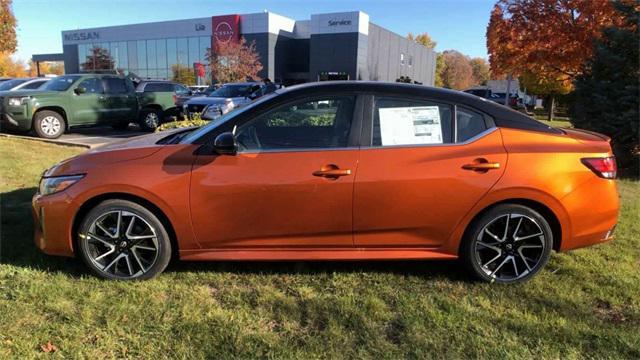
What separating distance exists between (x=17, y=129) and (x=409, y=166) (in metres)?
11.7

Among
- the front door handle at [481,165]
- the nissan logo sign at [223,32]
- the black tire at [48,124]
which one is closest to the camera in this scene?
the front door handle at [481,165]

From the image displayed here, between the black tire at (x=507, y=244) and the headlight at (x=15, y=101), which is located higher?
the headlight at (x=15, y=101)

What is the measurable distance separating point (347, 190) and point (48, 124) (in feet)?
36.0

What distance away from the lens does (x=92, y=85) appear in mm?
13047

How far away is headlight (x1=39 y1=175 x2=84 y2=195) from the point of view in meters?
3.75

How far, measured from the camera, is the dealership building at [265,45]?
190 ft

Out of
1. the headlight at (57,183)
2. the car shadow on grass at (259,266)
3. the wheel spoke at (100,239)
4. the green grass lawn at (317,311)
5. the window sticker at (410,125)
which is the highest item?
the window sticker at (410,125)

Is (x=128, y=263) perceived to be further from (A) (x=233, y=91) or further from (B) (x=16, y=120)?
(A) (x=233, y=91)

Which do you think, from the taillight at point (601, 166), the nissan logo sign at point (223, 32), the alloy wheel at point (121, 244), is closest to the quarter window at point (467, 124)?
the taillight at point (601, 166)

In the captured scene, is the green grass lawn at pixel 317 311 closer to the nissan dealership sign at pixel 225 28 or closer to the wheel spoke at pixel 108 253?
the wheel spoke at pixel 108 253

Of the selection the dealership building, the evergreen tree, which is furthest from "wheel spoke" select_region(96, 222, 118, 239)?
the dealership building

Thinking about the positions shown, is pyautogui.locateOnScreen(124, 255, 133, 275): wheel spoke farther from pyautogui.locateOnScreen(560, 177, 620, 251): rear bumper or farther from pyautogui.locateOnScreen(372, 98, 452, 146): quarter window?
pyautogui.locateOnScreen(560, 177, 620, 251): rear bumper

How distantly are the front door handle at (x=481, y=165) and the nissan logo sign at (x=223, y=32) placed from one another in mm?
59096

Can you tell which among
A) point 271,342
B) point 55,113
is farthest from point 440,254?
point 55,113
